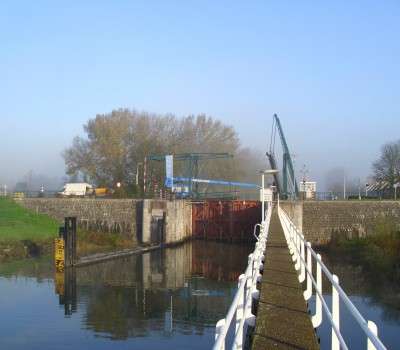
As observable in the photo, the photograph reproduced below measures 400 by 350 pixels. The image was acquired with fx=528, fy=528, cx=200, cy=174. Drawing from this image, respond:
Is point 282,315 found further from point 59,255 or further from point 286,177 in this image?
point 286,177

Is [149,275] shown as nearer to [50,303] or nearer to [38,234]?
[50,303]

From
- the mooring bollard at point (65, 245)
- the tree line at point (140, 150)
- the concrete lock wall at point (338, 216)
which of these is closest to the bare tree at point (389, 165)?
the tree line at point (140, 150)

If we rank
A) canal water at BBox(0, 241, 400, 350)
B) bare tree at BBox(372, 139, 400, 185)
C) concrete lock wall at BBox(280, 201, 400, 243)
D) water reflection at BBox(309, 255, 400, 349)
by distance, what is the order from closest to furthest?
1. canal water at BBox(0, 241, 400, 350)
2. water reflection at BBox(309, 255, 400, 349)
3. concrete lock wall at BBox(280, 201, 400, 243)
4. bare tree at BBox(372, 139, 400, 185)

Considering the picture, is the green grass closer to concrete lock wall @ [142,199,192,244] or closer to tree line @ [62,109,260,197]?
concrete lock wall @ [142,199,192,244]

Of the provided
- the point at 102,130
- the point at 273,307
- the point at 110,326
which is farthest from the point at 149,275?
the point at 102,130

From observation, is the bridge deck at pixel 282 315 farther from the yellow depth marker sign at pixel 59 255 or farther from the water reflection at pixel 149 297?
the yellow depth marker sign at pixel 59 255

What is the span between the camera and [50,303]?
60.8 ft

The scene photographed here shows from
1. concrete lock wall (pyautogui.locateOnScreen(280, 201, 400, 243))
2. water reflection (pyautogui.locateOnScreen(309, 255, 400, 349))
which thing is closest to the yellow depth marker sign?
water reflection (pyautogui.locateOnScreen(309, 255, 400, 349))

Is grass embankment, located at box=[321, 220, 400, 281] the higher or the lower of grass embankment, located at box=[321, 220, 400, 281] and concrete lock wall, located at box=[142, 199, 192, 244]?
the lower

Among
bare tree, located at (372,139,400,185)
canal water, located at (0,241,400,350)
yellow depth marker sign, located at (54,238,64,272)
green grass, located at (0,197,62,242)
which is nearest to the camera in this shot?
canal water, located at (0,241,400,350)

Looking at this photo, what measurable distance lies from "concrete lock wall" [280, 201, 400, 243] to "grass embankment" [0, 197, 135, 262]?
39.0ft

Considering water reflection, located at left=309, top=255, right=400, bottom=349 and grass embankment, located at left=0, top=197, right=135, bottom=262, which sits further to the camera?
grass embankment, located at left=0, top=197, right=135, bottom=262

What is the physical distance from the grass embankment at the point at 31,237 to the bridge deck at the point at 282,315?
23.1 m

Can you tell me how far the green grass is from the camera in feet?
109
